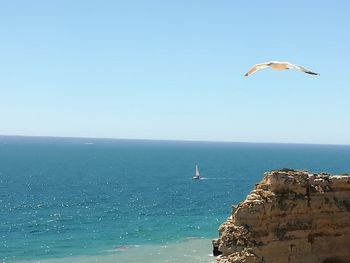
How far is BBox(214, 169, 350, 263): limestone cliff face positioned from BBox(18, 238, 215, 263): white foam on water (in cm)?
2844

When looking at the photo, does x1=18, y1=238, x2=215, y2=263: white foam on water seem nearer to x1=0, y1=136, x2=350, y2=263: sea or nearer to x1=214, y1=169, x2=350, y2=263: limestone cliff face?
x1=0, y1=136, x2=350, y2=263: sea

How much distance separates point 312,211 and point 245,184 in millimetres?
117805

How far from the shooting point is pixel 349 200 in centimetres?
3866

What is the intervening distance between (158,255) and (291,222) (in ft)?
114

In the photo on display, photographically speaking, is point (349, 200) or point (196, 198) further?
point (196, 198)

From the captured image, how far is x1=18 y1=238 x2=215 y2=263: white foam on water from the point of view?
218 ft

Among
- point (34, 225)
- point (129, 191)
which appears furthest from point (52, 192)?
point (34, 225)

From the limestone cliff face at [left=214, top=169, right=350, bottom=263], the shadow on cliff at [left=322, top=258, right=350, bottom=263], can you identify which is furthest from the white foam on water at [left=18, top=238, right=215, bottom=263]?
the limestone cliff face at [left=214, top=169, right=350, bottom=263]

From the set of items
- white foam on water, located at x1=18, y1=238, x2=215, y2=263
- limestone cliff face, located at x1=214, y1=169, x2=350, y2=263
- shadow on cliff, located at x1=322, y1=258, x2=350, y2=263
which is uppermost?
limestone cliff face, located at x1=214, y1=169, x2=350, y2=263

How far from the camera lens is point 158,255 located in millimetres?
69062

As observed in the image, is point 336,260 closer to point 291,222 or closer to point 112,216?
point 291,222

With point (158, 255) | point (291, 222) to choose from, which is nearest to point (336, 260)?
point (291, 222)

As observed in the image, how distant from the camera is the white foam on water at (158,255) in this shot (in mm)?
66375

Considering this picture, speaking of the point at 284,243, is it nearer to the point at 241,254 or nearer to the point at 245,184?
the point at 241,254
